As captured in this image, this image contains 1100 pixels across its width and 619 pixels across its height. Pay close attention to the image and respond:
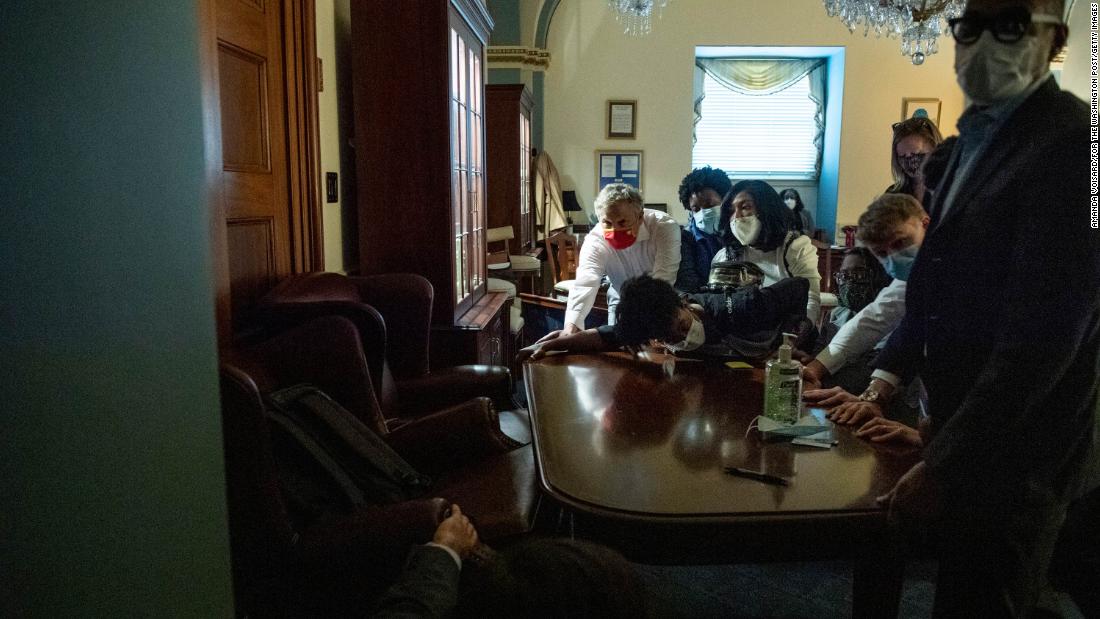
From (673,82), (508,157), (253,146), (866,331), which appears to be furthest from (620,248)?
(673,82)

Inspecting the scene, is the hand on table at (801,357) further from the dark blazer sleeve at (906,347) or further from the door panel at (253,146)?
the door panel at (253,146)

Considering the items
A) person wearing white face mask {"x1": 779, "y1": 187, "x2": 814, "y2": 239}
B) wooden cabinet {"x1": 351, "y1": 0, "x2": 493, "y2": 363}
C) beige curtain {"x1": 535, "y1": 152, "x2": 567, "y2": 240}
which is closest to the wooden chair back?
beige curtain {"x1": 535, "y1": 152, "x2": 567, "y2": 240}

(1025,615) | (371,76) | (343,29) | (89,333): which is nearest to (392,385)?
(371,76)

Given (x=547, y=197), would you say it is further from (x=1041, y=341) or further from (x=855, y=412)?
(x=1041, y=341)

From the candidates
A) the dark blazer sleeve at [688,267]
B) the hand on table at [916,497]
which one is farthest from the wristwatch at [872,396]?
the dark blazer sleeve at [688,267]

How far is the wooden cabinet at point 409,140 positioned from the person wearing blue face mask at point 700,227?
0.91 m

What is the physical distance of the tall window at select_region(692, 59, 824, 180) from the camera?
711cm

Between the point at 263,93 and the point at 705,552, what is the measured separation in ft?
5.51

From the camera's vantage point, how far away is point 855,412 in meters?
1.43

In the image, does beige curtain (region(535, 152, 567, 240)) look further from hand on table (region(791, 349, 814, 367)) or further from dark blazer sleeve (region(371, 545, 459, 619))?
dark blazer sleeve (region(371, 545, 459, 619))

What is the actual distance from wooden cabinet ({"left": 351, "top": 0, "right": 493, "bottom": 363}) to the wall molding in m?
3.29

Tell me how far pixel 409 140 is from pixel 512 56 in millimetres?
3697

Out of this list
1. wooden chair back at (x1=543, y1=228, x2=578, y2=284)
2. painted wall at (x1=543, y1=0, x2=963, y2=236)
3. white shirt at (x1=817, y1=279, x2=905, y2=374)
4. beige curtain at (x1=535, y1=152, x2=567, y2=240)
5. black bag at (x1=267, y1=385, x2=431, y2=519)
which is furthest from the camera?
painted wall at (x1=543, y1=0, x2=963, y2=236)

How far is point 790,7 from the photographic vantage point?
6.66 m
